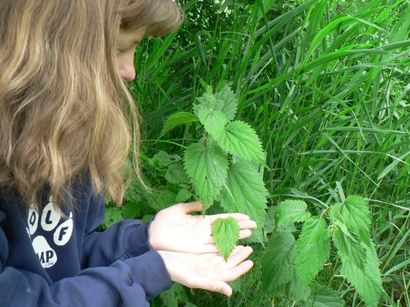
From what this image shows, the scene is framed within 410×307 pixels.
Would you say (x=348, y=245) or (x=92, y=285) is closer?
(x=92, y=285)

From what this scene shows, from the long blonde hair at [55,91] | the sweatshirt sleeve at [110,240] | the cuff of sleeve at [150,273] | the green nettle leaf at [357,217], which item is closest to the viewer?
the long blonde hair at [55,91]

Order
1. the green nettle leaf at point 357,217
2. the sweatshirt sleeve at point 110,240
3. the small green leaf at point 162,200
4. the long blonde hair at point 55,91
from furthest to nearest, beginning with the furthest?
1. the small green leaf at point 162,200
2. the sweatshirt sleeve at point 110,240
3. the green nettle leaf at point 357,217
4. the long blonde hair at point 55,91

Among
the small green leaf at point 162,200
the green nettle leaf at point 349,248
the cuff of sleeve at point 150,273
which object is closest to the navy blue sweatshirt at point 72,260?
the cuff of sleeve at point 150,273

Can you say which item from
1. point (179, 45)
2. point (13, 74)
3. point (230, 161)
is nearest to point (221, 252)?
point (230, 161)

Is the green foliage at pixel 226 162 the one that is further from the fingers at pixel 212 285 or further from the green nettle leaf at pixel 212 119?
the fingers at pixel 212 285

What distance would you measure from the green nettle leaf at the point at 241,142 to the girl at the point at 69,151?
129mm

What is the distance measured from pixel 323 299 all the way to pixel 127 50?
730 millimetres

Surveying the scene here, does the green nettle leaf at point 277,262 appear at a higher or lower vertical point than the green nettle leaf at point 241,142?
lower

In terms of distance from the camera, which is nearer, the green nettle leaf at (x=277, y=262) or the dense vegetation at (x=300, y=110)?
the green nettle leaf at (x=277, y=262)

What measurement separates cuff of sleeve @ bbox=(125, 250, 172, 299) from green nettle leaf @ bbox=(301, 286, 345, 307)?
45 cm

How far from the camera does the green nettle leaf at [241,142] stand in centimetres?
148

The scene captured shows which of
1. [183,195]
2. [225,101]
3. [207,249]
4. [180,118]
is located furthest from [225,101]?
[207,249]

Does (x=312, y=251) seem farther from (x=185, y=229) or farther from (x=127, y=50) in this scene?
(x=127, y=50)

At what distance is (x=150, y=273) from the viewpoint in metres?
1.36
